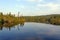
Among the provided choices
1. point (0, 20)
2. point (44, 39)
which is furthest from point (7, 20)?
point (44, 39)

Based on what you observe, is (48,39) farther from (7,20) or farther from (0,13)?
(0,13)

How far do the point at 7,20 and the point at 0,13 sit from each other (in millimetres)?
9030

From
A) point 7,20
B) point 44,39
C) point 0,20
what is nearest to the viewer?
point 44,39

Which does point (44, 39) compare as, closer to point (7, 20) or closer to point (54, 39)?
point (54, 39)

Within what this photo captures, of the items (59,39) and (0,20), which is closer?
(59,39)

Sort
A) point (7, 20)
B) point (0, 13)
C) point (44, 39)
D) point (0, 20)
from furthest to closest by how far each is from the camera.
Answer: point (0, 13), point (7, 20), point (0, 20), point (44, 39)

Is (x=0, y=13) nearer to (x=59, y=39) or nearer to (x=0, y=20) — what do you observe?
(x=0, y=20)

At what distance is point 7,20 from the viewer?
61.8 m

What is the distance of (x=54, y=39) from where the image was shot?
21031 millimetres

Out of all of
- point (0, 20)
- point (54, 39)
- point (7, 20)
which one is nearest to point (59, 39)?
point (54, 39)

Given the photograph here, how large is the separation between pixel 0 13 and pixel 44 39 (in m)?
51.2

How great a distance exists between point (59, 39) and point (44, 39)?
236 cm

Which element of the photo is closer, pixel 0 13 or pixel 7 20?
pixel 7 20

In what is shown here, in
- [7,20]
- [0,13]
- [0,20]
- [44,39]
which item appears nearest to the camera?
[44,39]
